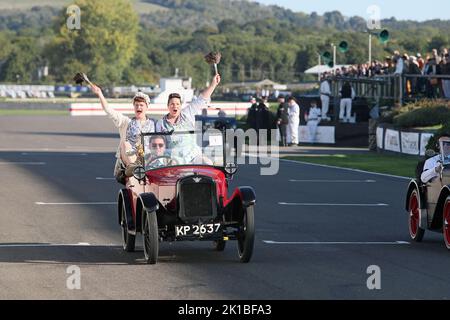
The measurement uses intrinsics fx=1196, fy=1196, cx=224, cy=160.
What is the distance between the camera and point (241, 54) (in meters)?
186

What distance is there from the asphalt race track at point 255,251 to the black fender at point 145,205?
0.39 meters

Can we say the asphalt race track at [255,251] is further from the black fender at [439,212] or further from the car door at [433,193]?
the car door at [433,193]

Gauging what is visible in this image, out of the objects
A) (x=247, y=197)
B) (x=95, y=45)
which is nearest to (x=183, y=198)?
(x=247, y=197)

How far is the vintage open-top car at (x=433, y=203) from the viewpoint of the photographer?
1306 cm

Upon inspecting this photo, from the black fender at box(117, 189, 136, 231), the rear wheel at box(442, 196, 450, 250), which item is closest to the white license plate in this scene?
the black fender at box(117, 189, 136, 231)

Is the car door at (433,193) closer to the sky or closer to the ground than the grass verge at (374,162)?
closer to the sky

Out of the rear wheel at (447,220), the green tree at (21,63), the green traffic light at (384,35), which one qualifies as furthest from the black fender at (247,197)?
the green tree at (21,63)

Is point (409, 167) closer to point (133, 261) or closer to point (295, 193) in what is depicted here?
point (295, 193)

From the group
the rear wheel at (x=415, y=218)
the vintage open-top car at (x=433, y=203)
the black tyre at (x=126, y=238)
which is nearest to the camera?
the black tyre at (x=126, y=238)

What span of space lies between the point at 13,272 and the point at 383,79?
102 feet

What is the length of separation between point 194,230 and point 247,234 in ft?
1.74

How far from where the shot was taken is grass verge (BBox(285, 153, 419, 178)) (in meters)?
27.6

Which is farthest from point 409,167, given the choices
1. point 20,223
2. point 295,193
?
point 20,223

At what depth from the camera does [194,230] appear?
11.9 metres
